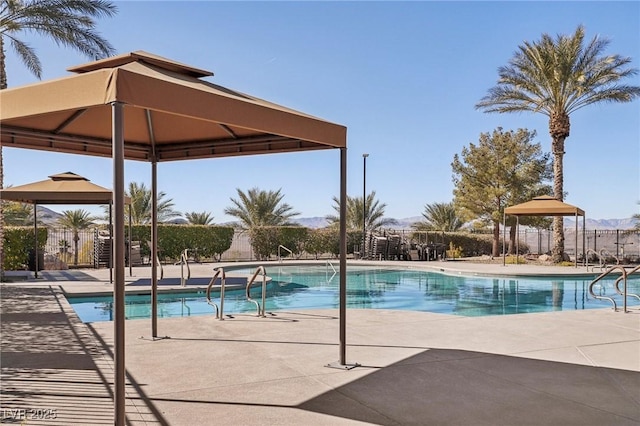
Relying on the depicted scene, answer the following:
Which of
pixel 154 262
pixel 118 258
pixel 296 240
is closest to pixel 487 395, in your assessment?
pixel 118 258

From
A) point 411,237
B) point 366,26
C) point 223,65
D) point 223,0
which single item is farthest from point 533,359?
point 411,237

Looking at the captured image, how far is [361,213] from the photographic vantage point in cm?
3103

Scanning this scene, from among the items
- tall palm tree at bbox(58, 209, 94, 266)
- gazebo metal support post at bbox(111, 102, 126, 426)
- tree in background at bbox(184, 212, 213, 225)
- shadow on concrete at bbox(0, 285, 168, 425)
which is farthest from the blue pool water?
tall palm tree at bbox(58, 209, 94, 266)

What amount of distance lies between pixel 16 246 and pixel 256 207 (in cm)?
1275

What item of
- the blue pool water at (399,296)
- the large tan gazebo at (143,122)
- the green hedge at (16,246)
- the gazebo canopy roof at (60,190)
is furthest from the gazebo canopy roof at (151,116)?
the green hedge at (16,246)

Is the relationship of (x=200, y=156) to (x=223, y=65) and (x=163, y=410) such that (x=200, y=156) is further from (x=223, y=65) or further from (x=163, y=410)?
(x=223, y=65)

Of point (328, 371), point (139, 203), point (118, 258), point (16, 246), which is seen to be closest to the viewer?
point (118, 258)

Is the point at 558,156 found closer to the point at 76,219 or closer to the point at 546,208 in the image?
the point at 546,208

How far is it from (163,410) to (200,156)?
3.46m

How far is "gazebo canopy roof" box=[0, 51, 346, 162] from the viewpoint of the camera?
3.35m

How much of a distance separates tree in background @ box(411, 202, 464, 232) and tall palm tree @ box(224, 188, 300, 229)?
32.7ft

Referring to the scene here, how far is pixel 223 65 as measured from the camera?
67.7 ft

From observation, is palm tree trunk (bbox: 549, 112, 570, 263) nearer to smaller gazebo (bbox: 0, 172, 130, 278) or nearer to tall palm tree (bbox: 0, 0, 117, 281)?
tall palm tree (bbox: 0, 0, 117, 281)

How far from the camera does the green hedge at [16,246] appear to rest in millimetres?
17641
